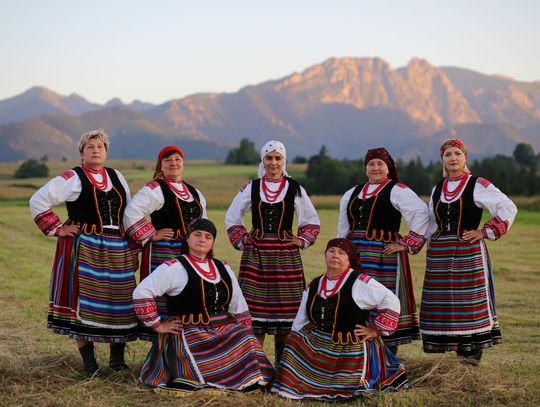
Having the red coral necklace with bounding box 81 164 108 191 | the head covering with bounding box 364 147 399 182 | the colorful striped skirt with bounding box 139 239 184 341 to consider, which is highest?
the head covering with bounding box 364 147 399 182

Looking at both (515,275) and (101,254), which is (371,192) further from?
(515,275)

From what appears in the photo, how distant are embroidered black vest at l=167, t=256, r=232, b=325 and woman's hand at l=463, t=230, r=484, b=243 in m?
1.86

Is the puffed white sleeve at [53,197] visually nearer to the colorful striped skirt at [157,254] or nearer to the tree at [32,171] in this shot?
the colorful striped skirt at [157,254]

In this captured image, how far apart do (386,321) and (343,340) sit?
0.34 metres

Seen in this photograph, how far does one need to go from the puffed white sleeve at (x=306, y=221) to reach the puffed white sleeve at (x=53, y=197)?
1785mm

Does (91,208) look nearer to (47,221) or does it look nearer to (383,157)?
(47,221)

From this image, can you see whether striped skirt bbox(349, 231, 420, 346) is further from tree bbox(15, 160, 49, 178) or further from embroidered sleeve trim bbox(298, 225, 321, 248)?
tree bbox(15, 160, 49, 178)

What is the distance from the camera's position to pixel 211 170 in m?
73.8

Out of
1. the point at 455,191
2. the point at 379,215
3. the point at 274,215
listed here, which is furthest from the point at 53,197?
the point at 455,191

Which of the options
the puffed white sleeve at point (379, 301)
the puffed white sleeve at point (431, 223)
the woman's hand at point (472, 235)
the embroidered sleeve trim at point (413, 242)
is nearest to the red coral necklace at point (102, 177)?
the puffed white sleeve at point (379, 301)

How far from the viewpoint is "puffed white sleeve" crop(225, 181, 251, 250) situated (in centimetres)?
621

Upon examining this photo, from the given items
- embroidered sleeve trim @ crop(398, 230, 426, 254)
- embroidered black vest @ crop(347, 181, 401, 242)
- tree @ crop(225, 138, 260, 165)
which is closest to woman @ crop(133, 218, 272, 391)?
embroidered black vest @ crop(347, 181, 401, 242)

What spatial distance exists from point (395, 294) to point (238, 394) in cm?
153

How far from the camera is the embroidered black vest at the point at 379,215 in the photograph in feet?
19.3
